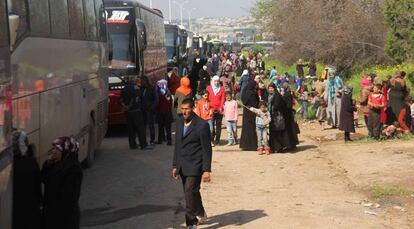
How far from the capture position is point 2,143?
18.2ft

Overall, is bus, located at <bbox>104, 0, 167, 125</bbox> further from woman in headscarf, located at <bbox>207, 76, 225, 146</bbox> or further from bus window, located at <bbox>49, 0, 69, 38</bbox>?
bus window, located at <bbox>49, 0, 69, 38</bbox>

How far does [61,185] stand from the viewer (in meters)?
6.77

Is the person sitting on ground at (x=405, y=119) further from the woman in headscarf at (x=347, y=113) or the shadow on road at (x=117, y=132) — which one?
the shadow on road at (x=117, y=132)

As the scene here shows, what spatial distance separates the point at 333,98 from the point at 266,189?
905 centimetres

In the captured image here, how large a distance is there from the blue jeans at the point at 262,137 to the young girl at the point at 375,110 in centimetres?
274

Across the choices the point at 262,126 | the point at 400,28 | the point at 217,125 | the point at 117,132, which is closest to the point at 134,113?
the point at 217,125

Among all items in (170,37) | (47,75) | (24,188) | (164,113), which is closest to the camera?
(24,188)

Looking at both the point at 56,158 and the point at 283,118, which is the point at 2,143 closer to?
the point at 56,158

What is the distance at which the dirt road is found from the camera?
→ 9.99 meters

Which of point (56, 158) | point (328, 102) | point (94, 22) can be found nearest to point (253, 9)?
point (328, 102)

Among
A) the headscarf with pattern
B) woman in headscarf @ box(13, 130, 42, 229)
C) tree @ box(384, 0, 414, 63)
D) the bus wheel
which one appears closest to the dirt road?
the bus wheel

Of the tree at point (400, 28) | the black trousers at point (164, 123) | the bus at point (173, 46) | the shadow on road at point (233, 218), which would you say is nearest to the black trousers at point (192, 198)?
the shadow on road at point (233, 218)

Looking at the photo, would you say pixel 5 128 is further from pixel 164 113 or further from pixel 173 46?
pixel 173 46

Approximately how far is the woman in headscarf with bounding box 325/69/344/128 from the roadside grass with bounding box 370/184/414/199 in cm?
855
